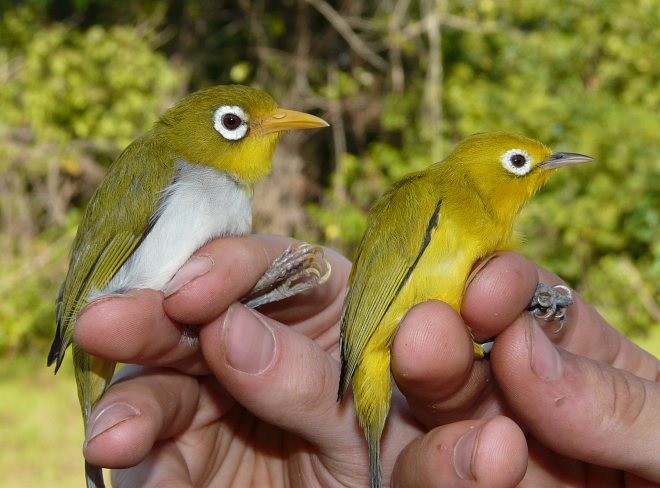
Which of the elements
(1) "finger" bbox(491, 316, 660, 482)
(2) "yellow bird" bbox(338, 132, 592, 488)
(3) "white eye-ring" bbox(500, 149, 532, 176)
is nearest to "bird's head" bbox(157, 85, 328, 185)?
(2) "yellow bird" bbox(338, 132, 592, 488)

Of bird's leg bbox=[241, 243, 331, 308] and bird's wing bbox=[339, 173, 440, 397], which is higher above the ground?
bird's wing bbox=[339, 173, 440, 397]

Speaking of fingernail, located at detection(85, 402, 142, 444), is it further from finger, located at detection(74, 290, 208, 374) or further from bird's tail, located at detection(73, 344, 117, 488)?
bird's tail, located at detection(73, 344, 117, 488)

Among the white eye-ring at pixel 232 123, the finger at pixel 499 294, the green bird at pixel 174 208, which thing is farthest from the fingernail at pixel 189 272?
the finger at pixel 499 294

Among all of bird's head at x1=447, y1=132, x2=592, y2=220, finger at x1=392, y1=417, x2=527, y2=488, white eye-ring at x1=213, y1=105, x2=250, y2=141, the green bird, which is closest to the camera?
finger at x1=392, y1=417, x2=527, y2=488

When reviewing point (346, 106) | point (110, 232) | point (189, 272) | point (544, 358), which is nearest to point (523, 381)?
point (544, 358)

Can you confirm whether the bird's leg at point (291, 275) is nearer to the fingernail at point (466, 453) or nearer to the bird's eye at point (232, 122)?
the bird's eye at point (232, 122)

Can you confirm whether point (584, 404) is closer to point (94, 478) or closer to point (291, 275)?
point (291, 275)
